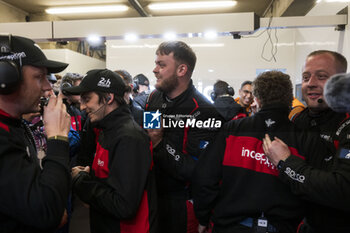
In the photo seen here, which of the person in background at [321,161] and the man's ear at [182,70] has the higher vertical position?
the man's ear at [182,70]

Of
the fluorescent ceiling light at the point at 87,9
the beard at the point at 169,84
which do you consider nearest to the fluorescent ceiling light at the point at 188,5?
the fluorescent ceiling light at the point at 87,9

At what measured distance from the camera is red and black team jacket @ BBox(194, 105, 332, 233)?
4.14ft

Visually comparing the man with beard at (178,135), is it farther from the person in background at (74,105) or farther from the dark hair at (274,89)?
the person in background at (74,105)

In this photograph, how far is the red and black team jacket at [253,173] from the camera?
1262mm

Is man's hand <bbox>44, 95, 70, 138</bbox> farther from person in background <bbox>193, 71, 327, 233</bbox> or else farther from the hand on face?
the hand on face

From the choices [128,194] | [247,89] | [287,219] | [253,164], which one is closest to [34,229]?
[128,194]

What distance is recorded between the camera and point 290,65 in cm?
461

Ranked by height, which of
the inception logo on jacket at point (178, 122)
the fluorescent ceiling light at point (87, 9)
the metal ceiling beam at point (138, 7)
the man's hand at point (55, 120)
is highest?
the fluorescent ceiling light at point (87, 9)

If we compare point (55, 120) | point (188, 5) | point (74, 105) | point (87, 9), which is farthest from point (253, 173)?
point (87, 9)

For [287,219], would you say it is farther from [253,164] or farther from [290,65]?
[290,65]

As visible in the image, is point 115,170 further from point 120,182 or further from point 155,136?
point 155,136

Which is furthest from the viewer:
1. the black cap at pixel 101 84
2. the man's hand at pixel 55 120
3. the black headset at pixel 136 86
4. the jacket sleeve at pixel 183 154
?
the black headset at pixel 136 86

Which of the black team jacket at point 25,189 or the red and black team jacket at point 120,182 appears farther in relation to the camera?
the red and black team jacket at point 120,182

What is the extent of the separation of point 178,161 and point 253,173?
0.46 meters
